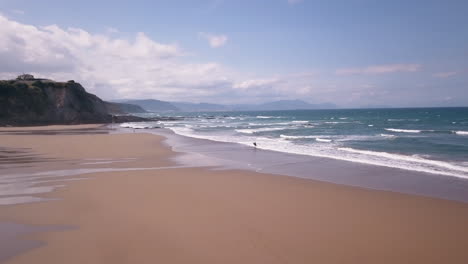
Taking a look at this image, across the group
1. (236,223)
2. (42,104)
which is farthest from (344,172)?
(42,104)

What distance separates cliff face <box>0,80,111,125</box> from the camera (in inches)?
1874

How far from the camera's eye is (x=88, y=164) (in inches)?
551

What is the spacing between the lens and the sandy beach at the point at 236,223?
522 centimetres

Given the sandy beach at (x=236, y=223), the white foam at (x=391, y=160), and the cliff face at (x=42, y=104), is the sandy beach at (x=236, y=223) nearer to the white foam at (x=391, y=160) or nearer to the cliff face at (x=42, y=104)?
the white foam at (x=391, y=160)

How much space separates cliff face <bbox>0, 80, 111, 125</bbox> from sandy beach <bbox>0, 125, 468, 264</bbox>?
47.1m

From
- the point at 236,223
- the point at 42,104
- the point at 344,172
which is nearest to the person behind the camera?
the point at 236,223

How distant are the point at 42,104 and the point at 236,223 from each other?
5518 centimetres

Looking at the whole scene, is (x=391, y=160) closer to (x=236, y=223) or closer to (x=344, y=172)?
(x=344, y=172)

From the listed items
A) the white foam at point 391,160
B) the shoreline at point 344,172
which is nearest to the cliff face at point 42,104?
the shoreline at point 344,172

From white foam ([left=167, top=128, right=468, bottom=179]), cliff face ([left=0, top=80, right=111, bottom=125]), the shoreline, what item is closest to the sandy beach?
the shoreline

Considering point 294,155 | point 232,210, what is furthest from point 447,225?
point 294,155

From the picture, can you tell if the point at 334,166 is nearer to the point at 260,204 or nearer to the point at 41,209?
the point at 260,204

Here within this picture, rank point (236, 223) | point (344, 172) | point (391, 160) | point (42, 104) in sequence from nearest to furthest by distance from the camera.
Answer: point (236, 223) → point (344, 172) → point (391, 160) → point (42, 104)

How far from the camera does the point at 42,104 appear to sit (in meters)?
50.8
